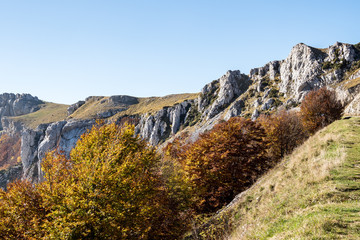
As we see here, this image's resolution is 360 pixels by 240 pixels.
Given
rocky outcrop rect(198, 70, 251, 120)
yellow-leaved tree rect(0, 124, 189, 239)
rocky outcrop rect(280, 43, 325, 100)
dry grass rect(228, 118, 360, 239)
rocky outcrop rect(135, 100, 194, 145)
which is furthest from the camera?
rocky outcrop rect(135, 100, 194, 145)

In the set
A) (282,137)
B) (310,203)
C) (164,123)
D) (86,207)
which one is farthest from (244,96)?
(86,207)

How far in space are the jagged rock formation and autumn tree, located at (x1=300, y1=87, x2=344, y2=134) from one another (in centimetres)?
1281

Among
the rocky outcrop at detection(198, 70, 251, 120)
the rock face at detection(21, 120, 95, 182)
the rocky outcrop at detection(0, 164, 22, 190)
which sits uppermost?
the rocky outcrop at detection(198, 70, 251, 120)

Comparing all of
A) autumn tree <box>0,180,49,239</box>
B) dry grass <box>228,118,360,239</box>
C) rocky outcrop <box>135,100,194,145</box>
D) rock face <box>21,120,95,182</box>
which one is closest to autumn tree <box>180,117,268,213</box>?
dry grass <box>228,118,360,239</box>

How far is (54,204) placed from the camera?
13.6 metres

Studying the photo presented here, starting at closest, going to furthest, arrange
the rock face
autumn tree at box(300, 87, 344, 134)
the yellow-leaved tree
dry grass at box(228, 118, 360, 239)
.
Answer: dry grass at box(228, 118, 360, 239)
the yellow-leaved tree
autumn tree at box(300, 87, 344, 134)
the rock face

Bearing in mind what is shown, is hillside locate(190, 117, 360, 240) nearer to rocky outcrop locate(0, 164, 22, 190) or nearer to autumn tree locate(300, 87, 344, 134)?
autumn tree locate(300, 87, 344, 134)

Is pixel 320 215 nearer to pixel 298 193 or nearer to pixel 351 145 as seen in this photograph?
pixel 298 193

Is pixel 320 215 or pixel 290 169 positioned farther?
pixel 290 169

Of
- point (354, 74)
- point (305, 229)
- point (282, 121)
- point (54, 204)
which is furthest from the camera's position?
point (354, 74)

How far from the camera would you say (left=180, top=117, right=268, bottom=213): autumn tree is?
82.5ft

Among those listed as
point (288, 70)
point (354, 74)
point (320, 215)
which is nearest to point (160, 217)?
point (320, 215)

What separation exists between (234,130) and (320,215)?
2199cm

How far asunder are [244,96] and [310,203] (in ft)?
448
